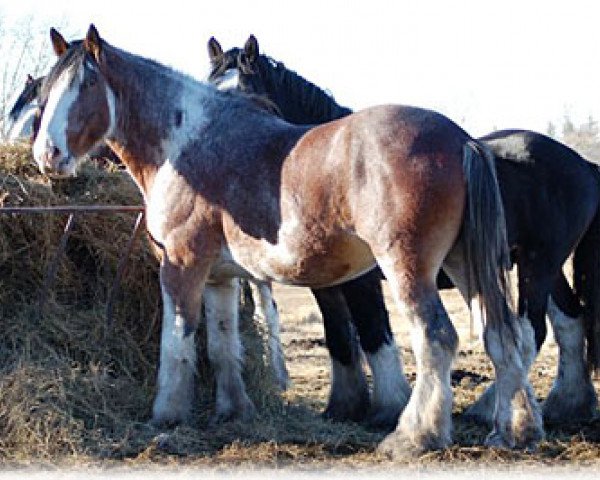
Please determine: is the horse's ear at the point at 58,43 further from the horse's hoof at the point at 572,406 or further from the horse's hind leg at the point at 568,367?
the horse's hoof at the point at 572,406

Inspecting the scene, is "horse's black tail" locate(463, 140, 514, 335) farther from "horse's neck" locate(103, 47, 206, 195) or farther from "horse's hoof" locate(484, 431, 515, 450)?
"horse's neck" locate(103, 47, 206, 195)

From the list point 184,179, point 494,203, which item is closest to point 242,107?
point 184,179

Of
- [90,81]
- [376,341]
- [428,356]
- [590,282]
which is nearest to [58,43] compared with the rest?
[90,81]

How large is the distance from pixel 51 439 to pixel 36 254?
1.74 meters

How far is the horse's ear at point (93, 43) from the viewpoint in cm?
602

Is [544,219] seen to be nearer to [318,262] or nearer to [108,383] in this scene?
[318,262]

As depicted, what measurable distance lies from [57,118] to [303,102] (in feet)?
7.60

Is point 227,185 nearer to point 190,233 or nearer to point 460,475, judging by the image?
point 190,233

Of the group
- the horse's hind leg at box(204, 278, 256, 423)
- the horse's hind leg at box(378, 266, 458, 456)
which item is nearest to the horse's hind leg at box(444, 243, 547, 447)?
the horse's hind leg at box(378, 266, 458, 456)

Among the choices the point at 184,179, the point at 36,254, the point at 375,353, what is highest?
the point at 184,179

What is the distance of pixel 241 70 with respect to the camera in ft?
24.5

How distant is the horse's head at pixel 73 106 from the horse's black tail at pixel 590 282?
3.60m

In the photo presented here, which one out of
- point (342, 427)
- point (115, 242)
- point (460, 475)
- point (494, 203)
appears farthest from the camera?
point (115, 242)

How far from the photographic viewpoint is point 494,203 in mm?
5164
